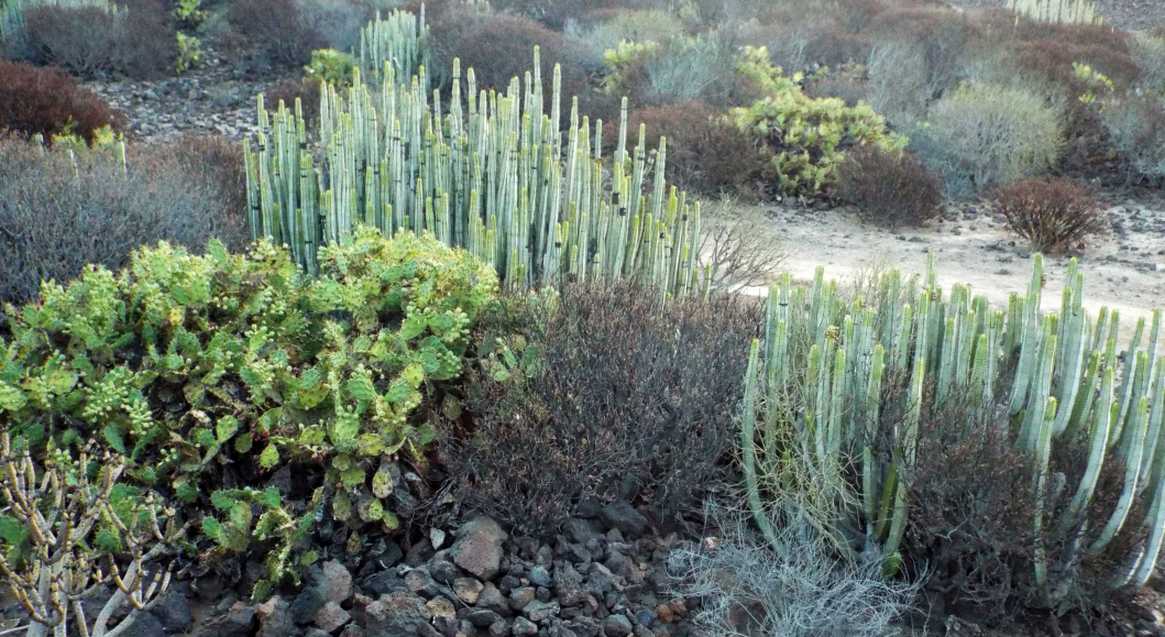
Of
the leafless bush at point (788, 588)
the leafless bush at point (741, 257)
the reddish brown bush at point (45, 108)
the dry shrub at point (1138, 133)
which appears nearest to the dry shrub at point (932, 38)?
the dry shrub at point (1138, 133)

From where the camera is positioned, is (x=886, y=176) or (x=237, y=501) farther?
(x=886, y=176)

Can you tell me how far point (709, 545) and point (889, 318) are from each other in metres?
0.99

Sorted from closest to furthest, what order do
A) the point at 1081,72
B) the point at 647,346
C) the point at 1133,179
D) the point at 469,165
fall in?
the point at 647,346 → the point at 469,165 → the point at 1133,179 → the point at 1081,72

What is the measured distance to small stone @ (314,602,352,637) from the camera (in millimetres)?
2990

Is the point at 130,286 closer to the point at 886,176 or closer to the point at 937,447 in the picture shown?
the point at 937,447

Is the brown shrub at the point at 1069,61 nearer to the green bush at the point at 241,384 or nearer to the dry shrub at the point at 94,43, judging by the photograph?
the dry shrub at the point at 94,43

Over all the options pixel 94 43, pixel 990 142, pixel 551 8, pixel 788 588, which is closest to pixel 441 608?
pixel 788 588

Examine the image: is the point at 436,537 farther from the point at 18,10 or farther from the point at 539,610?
the point at 18,10

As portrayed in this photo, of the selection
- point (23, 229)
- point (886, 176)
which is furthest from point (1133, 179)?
point (23, 229)

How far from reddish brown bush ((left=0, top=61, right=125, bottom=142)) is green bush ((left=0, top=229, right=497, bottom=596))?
16.0 ft

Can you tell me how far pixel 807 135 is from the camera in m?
10.1

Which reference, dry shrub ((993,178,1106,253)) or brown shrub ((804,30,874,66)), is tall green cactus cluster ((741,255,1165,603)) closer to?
dry shrub ((993,178,1106,253))

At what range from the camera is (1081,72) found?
41.0ft

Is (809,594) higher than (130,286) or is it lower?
lower
